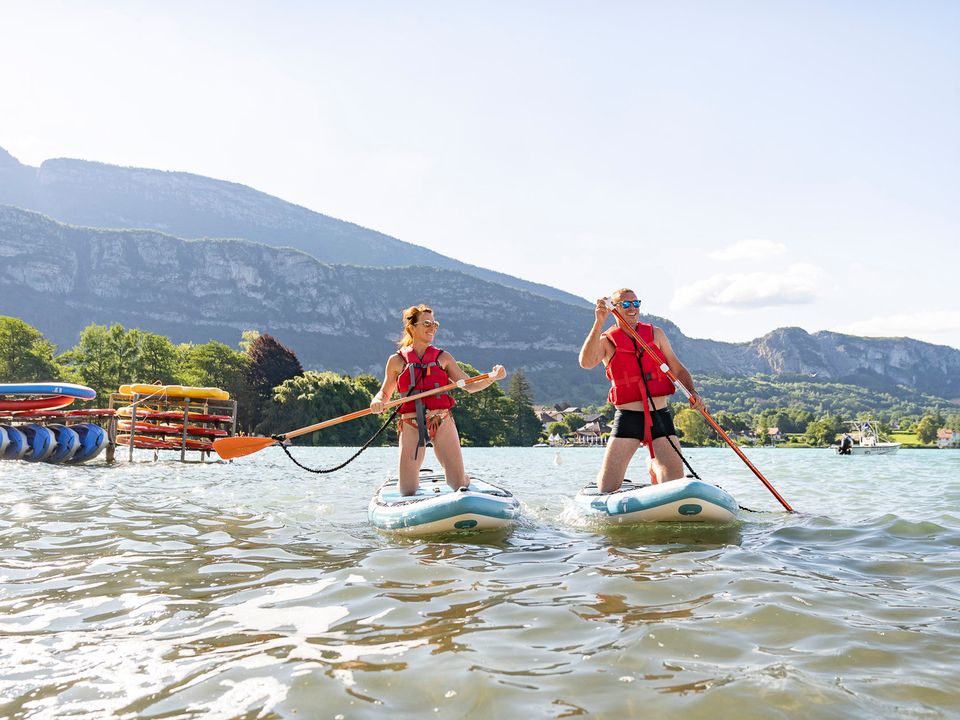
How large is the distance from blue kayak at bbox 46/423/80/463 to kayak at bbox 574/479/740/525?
72.5ft

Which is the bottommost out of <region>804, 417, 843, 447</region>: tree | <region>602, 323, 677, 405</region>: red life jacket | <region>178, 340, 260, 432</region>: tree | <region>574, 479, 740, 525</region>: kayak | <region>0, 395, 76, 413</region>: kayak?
<region>804, 417, 843, 447</region>: tree

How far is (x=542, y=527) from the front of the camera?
28.3 feet

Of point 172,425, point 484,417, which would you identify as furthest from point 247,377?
point 172,425

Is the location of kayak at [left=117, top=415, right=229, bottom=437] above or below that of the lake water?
above

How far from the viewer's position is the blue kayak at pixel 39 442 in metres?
23.3

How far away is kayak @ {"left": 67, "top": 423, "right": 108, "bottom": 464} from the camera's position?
24.9 metres

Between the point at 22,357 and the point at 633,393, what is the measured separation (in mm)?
75032

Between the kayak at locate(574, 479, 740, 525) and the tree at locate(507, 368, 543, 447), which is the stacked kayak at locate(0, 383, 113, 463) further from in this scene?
the tree at locate(507, 368, 543, 447)

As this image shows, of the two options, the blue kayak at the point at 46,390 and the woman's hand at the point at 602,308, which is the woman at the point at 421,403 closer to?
the woman's hand at the point at 602,308

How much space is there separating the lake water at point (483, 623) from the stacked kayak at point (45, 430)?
17340mm

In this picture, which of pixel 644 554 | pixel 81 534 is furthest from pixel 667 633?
pixel 81 534

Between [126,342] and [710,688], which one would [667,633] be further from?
[126,342]

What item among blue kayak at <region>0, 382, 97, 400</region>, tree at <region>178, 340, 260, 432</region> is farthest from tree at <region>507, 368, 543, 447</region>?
blue kayak at <region>0, 382, 97, 400</region>

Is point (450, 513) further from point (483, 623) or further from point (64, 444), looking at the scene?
point (64, 444)
